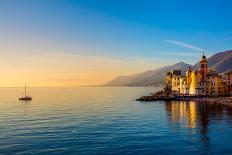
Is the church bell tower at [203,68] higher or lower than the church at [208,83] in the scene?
higher

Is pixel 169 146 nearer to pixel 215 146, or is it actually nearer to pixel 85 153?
pixel 215 146

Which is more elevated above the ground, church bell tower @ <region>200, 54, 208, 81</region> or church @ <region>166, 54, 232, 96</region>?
church bell tower @ <region>200, 54, 208, 81</region>

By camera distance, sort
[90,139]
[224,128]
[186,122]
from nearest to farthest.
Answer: [90,139]
[224,128]
[186,122]

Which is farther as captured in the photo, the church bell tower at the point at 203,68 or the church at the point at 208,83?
the church bell tower at the point at 203,68

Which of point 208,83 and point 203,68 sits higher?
point 203,68

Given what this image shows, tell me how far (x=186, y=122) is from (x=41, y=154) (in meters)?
44.2

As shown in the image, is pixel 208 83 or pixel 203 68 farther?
pixel 203 68

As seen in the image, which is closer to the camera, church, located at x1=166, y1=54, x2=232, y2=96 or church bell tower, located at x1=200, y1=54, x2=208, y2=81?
church, located at x1=166, y1=54, x2=232, y2=96

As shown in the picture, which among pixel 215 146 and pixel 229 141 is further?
pixel 229 141

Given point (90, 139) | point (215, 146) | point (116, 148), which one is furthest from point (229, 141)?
point (90, 139)

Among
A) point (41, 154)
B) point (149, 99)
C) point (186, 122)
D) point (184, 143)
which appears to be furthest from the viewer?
point (149, 99)

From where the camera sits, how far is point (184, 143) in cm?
5278

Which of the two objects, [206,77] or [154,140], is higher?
[206,77]

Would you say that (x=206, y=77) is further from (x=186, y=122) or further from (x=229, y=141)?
(x=229, y=141)
